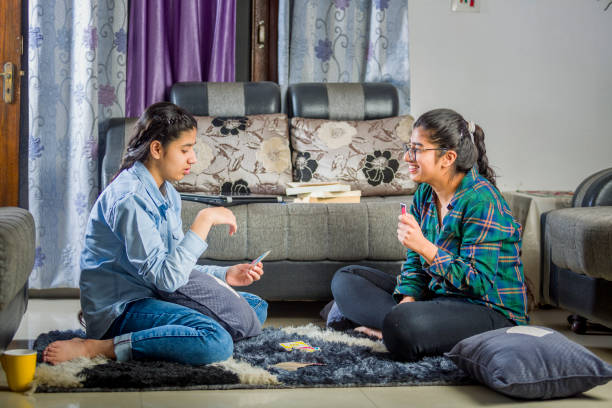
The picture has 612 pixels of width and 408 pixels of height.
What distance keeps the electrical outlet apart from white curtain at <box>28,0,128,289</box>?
1.94m

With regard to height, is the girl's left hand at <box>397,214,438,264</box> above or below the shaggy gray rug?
above

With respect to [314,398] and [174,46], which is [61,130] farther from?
[314,398]

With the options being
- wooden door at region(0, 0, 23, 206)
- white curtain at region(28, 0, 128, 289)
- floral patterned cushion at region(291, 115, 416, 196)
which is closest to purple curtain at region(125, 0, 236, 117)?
white curtain at region(28, 0, 128, 289)

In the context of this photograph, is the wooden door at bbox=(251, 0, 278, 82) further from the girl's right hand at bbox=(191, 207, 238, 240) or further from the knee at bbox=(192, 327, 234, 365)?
the knee at bbox=(192, 327, 234, 365)

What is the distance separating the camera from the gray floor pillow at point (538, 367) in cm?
165

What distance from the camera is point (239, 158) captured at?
122 inches

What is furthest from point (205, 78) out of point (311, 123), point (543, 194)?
point (543, 194)

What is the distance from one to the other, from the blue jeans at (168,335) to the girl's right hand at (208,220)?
23 cm

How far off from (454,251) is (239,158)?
4.41 ft

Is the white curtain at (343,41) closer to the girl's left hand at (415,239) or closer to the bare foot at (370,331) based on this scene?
the bare foot at (370,331)

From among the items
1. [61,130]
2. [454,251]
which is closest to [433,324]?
[454,251]

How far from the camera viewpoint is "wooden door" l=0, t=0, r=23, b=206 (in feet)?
10.5

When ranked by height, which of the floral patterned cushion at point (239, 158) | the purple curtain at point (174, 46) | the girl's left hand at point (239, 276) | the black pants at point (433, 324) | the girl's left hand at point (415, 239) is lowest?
the black pants at point (433, 324)

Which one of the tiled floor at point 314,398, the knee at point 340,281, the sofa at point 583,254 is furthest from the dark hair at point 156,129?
the sofa at point 583,254
